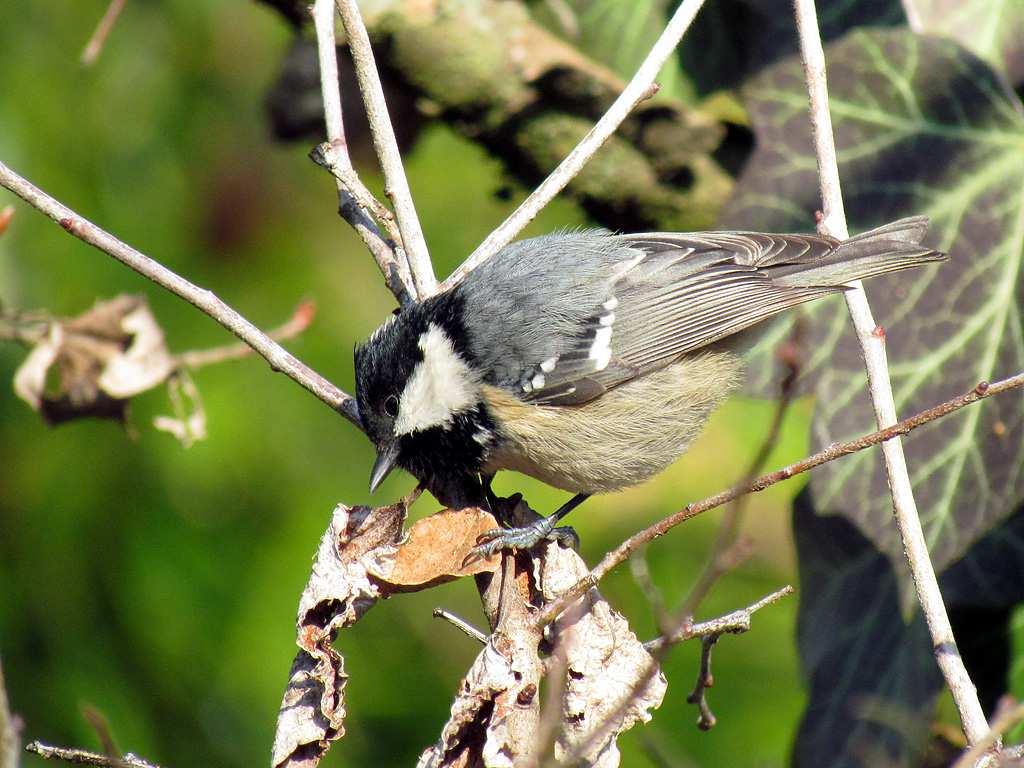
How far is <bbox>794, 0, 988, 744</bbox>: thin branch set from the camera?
5.82 feet

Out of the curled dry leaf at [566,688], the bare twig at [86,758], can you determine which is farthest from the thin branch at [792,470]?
the bare twig at [86,758]

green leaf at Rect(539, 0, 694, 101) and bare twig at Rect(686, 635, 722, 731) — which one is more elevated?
green leaf at Rect(539, 0, 694, 101)

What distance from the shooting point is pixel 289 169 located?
13.9 feet

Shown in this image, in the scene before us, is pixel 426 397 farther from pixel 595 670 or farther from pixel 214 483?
pixel 214 483

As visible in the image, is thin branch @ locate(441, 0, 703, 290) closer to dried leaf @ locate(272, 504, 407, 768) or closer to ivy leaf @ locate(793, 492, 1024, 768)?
dried leaf @ locate(272, 504, 407, 768)

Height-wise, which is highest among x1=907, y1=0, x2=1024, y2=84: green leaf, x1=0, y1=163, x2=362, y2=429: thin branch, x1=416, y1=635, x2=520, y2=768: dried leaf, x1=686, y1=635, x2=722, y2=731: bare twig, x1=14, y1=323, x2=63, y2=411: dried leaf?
x1=907, y1=0, x2=1024, y2=84: green leaf

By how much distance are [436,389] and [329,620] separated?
32.6 inches

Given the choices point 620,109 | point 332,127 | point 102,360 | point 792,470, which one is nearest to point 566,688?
point 792,470

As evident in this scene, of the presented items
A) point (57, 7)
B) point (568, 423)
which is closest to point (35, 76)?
point (57, 7)

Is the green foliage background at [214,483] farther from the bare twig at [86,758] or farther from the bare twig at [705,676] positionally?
the bare twig at [86,758]

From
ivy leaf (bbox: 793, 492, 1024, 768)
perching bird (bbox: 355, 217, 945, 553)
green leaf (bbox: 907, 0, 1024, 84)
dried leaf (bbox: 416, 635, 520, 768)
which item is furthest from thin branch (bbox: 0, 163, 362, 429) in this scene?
green leaf (bbox: 907, 0, 1024, 84)

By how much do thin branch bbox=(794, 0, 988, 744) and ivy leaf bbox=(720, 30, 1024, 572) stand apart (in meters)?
0.28

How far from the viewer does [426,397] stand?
8.33ft

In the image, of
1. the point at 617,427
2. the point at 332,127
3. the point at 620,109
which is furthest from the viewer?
the point at 617,427
